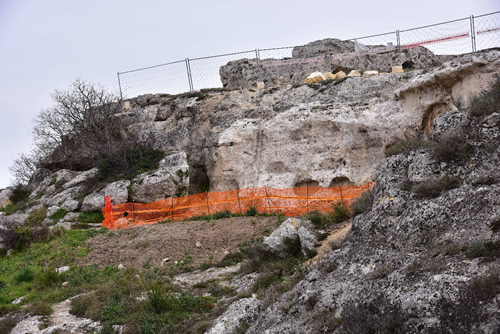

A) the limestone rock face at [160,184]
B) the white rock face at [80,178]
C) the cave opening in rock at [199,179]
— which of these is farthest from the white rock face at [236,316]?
the white rock face at [80,178]

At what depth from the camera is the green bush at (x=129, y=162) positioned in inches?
923

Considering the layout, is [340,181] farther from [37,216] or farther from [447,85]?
[37,216]

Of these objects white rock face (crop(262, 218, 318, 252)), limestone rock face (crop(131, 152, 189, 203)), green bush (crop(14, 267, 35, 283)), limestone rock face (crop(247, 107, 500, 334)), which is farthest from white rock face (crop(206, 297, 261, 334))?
limestone rock face (crop(131, 152, 189, 203))

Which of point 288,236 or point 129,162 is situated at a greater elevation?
point 129,162

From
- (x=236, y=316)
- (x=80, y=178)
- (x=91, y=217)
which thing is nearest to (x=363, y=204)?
(x=236, y=316)

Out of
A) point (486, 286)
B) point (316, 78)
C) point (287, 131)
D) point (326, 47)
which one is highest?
point (326, 47)

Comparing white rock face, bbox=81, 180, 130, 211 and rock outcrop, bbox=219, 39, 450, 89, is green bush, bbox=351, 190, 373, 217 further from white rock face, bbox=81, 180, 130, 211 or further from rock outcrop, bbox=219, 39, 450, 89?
rock outcrop, bbox=219, 39, 450, 89

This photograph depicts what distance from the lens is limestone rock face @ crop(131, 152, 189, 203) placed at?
2194 cm

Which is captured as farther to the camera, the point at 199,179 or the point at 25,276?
the point at 199,179

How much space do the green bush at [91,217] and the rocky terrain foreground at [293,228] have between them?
0.72 feet

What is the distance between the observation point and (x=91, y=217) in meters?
22.0

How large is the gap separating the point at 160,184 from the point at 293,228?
37.7 feet

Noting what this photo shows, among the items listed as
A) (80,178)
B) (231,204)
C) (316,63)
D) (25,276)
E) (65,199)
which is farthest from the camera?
(316,63)

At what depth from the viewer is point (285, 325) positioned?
657cm
